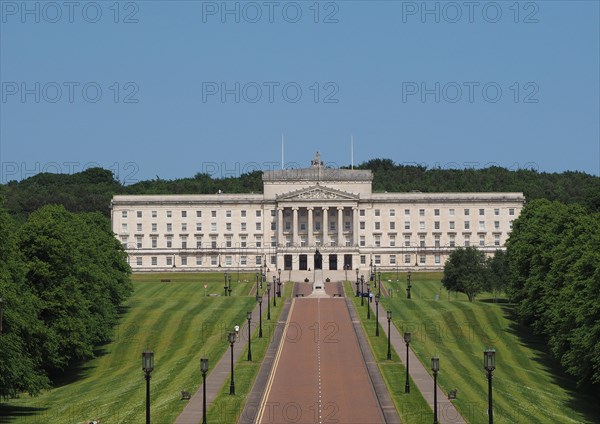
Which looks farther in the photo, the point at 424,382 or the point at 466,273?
the point at 466,273

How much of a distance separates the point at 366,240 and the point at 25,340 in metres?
121

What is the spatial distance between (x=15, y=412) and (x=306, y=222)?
401ft

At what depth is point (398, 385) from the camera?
72000mm

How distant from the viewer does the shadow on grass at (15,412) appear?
2728 inches

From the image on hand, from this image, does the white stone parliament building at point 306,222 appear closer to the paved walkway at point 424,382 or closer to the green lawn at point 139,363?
the green lawn at point 139,363

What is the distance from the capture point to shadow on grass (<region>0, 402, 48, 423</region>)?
69281 millimetres

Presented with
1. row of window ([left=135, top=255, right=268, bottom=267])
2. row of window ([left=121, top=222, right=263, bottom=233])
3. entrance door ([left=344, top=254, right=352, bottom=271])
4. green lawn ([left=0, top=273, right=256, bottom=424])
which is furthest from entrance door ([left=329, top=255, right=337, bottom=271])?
green lawn ([left=0, top=273, right=256, bottom=424])

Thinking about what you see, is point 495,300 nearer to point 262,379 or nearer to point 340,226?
Answer: point 340,226

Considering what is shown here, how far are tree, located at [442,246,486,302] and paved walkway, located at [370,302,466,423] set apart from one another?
105 ft

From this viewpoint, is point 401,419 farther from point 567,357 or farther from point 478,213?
point 478,213

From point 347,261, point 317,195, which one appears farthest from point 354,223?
point 347,261

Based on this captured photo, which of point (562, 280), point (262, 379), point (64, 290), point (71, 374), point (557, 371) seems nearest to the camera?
point (262, 379)

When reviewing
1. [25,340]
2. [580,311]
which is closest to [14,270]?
[25,340]

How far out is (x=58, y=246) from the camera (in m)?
89.1
